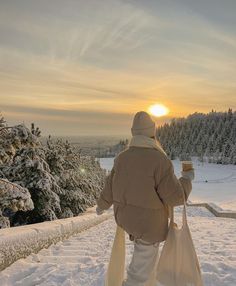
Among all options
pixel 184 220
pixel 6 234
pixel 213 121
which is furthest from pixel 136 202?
pixel 213 121

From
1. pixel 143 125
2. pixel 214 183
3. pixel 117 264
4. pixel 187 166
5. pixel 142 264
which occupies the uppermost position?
pixel 143 125

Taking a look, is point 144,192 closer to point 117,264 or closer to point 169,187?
point 169,187

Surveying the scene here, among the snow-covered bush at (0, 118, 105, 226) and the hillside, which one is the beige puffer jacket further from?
the hillside

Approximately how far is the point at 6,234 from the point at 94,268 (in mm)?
1615

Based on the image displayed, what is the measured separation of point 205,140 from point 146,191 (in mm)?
121411

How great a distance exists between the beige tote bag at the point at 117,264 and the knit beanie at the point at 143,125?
0.97m

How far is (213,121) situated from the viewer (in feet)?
425

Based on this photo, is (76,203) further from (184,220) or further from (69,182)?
(184,220)

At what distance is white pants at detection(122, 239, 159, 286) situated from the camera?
3572 mm

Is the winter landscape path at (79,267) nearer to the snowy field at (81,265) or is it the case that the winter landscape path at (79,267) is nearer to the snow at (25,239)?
the snowy field at (81,265)

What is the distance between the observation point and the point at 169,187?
3455 millimetres

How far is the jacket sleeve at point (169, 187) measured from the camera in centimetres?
346

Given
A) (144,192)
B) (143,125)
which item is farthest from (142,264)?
(143,125)

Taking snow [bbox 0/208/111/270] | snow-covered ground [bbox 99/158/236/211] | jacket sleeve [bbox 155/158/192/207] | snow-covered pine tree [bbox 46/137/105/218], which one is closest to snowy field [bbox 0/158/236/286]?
snow [bbox 0/208/111/270]
